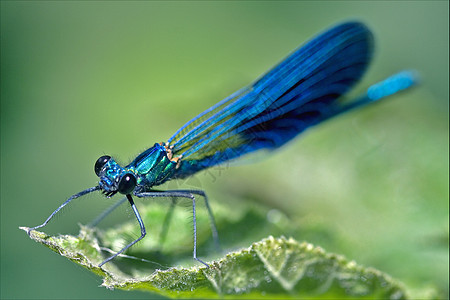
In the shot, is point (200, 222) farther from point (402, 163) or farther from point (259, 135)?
point (402, 163)

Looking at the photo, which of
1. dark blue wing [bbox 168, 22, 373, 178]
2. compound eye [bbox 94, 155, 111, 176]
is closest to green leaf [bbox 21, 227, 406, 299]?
compound eye [bbox 94, 155, 111, 176]

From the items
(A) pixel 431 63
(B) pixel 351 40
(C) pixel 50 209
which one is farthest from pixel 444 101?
(C) pixel 50 209

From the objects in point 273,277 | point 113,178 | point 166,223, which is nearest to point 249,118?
point 166,223

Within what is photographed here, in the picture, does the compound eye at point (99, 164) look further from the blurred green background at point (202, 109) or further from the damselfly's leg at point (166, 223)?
the damselfly's leg at point (166, 223)

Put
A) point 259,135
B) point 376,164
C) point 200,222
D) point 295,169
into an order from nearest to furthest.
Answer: point 200,222 → point 259,135 → point 376,164 → point 295,169

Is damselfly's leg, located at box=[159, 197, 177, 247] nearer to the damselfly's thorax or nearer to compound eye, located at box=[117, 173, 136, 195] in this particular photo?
the damselfly's thorax

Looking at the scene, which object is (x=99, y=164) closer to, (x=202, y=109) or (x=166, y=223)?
(x=166, y=223)
